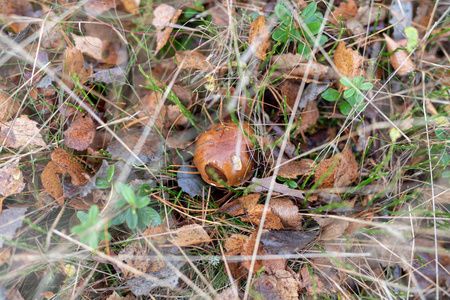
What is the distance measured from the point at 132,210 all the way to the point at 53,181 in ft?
2.80

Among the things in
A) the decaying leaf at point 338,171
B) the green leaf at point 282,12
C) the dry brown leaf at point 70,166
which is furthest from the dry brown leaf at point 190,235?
the green leaf at point 282,12

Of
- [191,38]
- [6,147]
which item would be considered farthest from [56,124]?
[191,38]

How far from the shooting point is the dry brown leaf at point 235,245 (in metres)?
2.08

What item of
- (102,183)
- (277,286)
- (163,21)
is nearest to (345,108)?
(277,286)

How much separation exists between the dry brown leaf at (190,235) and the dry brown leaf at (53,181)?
86cm

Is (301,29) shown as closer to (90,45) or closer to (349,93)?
(349,93)

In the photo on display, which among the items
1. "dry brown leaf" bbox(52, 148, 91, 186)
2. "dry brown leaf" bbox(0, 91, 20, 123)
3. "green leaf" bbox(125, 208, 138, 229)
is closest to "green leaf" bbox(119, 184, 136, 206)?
"green leaf" bbox(125, 208, 138, 229)

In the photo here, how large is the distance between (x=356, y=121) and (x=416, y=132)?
434 millimetres

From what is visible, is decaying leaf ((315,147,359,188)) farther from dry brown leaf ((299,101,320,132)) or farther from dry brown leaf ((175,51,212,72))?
dry brown leaf ((175,51,212,72))

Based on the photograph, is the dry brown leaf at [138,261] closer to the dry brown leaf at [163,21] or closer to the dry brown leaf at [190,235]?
the dry brown leaf at [190,235]

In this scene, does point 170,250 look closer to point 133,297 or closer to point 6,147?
point 133,297

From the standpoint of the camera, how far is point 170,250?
6.87ft

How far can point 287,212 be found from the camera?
2.11 m

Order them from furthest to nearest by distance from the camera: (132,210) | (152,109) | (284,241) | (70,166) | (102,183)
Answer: (152,109)
(70,166)
(284,241)
(102,183)
(132,210)
